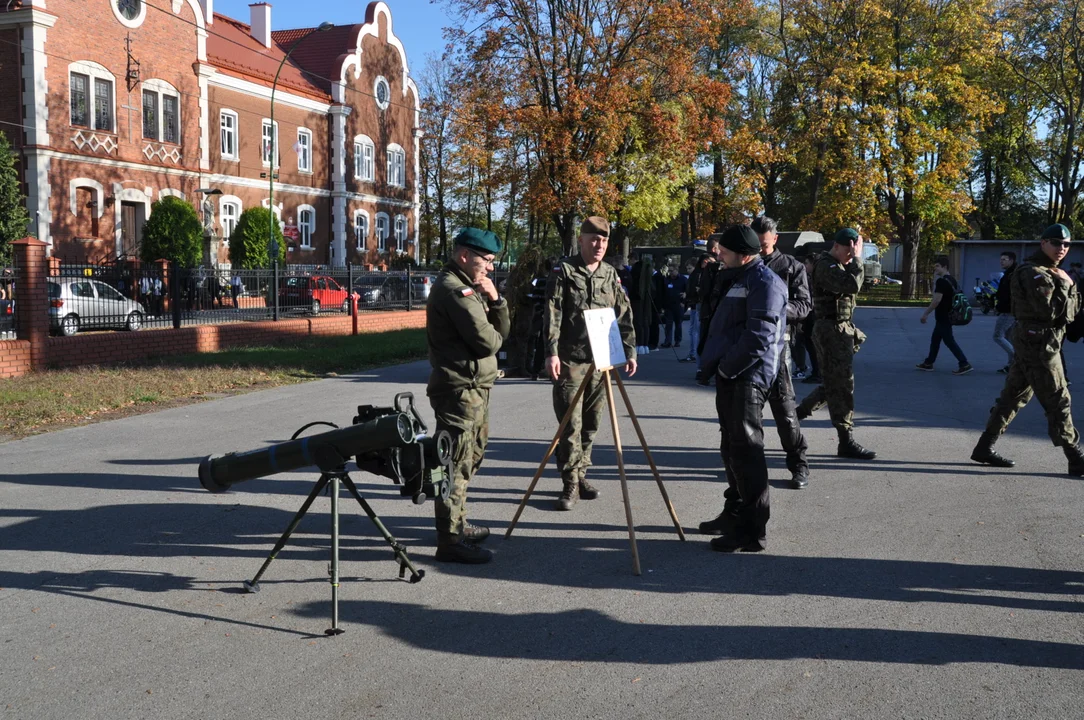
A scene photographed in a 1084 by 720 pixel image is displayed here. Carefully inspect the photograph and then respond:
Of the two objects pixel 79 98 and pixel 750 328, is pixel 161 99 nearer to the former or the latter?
pixel 79 98

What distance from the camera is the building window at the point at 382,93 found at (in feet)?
157

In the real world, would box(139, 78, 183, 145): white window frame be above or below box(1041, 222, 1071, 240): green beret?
above

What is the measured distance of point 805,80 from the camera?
135 ft

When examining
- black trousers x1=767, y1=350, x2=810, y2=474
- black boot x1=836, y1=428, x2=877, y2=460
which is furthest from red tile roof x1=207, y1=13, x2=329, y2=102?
black trousers x1=767, y1=350, x2=810, y2=474

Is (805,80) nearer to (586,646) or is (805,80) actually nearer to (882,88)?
(882,88)

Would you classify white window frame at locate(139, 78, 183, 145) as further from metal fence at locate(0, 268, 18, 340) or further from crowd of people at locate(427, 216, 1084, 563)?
crowd of people at locate(427, 216, 1084, 563)

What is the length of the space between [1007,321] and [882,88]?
97.2 feet

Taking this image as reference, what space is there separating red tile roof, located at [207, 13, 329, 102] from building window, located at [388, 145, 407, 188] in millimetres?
5284

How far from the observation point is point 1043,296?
7375mm

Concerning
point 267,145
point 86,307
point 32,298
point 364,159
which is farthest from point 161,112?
point 32,298

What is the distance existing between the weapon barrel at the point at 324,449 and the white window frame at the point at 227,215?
35.8 m

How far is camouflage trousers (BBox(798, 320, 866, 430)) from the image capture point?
8.28 meters

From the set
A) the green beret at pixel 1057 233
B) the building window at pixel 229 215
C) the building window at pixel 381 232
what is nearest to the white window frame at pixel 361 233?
the building window at pixel 381 232

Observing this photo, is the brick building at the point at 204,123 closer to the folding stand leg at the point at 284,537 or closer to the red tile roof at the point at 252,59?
the red tile roof at the point at 252,59
